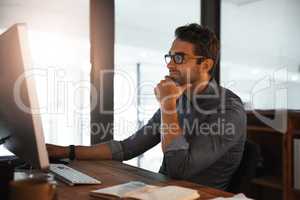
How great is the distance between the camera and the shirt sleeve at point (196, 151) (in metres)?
1.30

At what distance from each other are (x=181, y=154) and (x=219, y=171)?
0.27 meters

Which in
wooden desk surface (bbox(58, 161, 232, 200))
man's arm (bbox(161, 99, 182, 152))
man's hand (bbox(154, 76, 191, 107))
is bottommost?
wooden desk surface (bbox(58, 161, 232, 200))

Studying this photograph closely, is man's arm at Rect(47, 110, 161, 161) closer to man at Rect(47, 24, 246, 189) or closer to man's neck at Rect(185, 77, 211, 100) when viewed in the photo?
man at Rect(47, 24, 246, 189)

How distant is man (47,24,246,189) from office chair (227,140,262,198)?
23 mm

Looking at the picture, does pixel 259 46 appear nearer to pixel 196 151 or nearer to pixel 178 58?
pixel 178 58

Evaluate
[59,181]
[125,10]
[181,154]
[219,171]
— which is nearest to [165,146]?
[181,154]

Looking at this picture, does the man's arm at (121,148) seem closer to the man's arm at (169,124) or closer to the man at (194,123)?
the man at (194,123)

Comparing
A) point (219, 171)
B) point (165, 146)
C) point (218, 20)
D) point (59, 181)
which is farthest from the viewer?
point (218, 20)

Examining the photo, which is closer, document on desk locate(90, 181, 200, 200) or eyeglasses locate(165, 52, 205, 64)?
document on desk locate(90, 181, 200, 200)

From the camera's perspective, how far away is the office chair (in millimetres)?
1393

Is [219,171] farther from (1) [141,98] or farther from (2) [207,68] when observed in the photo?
(1) [141,98]

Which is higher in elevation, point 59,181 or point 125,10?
point 125,10

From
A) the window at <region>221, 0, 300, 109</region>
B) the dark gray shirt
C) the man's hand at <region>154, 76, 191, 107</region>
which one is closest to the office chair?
the dark gray shirt

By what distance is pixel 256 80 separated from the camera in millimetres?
3295
